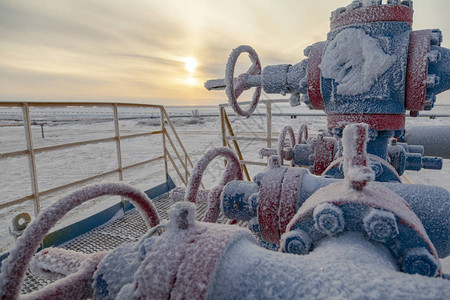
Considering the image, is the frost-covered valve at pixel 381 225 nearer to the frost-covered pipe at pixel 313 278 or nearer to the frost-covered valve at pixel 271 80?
the frost-covered pipe at pixel 313 278

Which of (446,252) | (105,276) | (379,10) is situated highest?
(379,10)

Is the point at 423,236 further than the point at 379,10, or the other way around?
the point at 379,10

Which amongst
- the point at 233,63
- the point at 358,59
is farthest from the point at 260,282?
the point at 233,63

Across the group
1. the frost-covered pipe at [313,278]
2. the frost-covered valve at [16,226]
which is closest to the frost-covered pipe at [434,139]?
the frost-covered pipe at [313,278]

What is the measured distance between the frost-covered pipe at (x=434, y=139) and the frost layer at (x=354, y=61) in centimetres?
262

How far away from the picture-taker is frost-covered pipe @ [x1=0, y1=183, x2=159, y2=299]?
53cm

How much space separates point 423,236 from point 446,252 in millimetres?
385

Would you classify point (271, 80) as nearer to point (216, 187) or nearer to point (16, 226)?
point (216, 187)

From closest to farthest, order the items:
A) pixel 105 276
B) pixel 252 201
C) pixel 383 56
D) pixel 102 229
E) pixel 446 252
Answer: pixel 105 276 < pixel 446 252 < pixel 252 201 < pixel 383 56 < pixel 102 229

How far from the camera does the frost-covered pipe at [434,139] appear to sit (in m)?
3.22

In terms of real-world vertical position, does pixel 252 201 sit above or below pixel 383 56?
below

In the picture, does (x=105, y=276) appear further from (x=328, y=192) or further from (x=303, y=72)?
(x=303, y=72)

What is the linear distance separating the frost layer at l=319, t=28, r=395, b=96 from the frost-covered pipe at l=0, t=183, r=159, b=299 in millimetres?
1210

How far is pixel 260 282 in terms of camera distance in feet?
1.52
